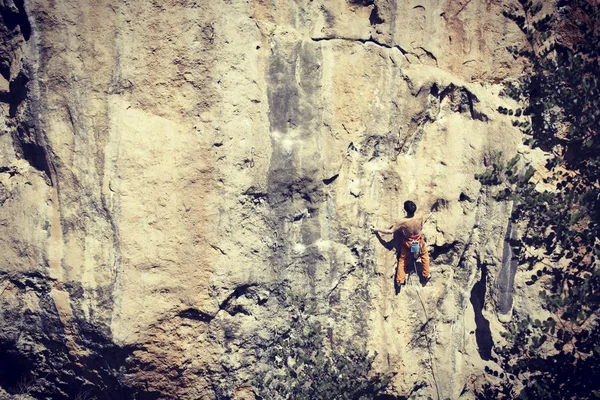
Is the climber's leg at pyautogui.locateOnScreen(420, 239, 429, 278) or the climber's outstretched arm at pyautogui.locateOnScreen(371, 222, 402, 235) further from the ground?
the climber's outstretched arm at pyautogui.locateOnScreen(371, 222, 402, 235)

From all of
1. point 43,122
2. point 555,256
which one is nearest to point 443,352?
point 555,256

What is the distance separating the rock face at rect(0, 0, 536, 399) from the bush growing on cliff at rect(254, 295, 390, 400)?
20cm

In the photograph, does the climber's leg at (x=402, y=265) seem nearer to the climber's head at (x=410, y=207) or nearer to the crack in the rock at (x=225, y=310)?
the climber's head at (x=410, y=207)

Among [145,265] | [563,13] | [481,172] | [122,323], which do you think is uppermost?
[563,13]

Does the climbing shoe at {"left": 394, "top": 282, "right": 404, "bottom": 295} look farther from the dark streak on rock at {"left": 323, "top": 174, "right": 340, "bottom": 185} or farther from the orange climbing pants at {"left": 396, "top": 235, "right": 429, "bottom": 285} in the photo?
the dark streak on rock at {"left": 323, "top": 174, "right": 340, "bottom": 185}

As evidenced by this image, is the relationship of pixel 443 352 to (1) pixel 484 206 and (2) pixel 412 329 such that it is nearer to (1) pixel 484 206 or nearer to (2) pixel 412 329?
(2) pixel 412 329

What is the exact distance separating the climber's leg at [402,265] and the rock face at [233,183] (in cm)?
13

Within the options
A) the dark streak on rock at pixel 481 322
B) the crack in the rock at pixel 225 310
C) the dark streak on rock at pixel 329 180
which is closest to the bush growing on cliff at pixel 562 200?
the dark streak on rock at pixel 481 322

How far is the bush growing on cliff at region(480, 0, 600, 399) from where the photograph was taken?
507cm

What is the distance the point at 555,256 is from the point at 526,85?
195cm

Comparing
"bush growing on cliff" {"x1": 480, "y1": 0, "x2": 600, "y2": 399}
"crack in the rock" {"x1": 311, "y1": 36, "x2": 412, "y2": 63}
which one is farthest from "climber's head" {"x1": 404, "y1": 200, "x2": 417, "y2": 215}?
"crack in the rock" {"x1": 311, "y1": 36, "x2": 412, "y2": 63}

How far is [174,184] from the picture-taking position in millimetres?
4918

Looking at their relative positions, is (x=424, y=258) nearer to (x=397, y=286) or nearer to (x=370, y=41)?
(x=397, y=286)

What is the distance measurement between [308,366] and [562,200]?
326cm
